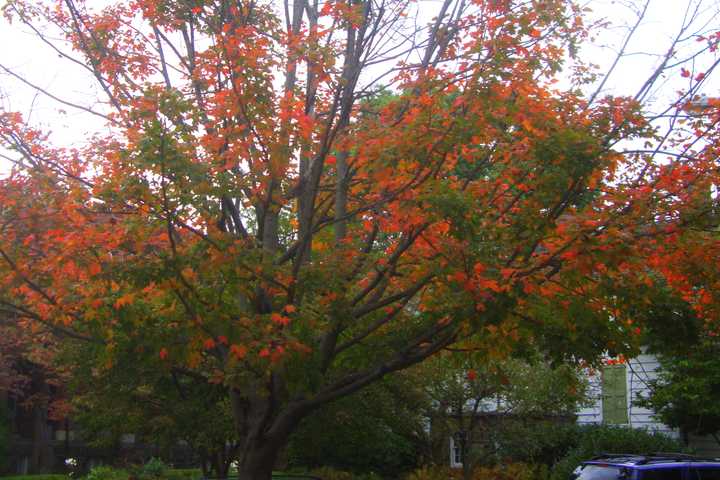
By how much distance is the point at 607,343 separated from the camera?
891 centimetres

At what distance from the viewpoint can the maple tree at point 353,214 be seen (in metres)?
7.91

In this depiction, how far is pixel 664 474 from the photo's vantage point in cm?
1098

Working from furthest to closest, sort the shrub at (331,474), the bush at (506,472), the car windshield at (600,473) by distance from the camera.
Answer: the shrub at (331,474) < the bush at (506,472) < the car windshield at (600,473)

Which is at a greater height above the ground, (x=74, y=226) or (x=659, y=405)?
(x=74, y=226)

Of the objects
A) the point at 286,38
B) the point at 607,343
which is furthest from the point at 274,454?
the point at 286,38

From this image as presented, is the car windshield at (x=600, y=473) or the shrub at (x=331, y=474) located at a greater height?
the car windshield at (x=600, y=473)

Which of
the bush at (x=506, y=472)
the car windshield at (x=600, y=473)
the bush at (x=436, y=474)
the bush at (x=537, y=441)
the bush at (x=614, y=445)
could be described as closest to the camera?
the car windshield at (x=600, y=473)

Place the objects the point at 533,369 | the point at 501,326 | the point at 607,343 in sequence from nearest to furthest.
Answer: the point at 501,326, the point at 607,343, the point at 533,369

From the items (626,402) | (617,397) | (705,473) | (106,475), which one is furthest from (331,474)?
(106,475)

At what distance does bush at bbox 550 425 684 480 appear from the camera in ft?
61.1

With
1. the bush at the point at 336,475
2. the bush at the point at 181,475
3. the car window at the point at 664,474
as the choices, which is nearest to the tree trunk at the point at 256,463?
the car window at the point at 664,474

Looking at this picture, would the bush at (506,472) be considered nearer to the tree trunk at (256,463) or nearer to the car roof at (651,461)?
the car roof at (651,461)

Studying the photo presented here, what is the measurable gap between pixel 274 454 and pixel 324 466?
10.6 metres

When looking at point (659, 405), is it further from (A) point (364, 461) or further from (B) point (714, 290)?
(B) point (714, 290)
